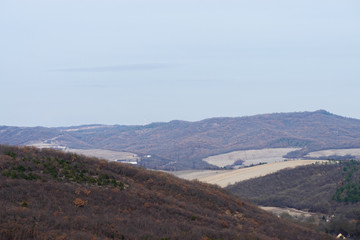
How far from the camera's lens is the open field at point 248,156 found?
515 ft

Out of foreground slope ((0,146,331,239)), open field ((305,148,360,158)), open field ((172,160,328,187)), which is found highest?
foreground slope ((0,146,331,239))

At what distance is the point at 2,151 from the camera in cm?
2948

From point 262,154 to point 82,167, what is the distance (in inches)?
5810

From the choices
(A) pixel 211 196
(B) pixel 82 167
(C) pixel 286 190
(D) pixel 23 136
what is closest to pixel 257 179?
(C) pixel 286 190

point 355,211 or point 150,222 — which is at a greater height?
point 150,222

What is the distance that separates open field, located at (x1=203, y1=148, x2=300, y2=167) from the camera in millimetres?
156988

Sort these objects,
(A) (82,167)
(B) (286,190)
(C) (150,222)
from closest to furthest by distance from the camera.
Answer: (C) (150,222)
(A) (82,167)
(B) (286,190)

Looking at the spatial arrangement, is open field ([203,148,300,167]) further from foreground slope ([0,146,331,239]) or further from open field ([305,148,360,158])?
foreground slope ([0,146,331,239])

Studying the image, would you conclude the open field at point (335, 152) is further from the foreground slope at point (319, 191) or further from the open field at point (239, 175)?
the foreground slope at point (319, 191)

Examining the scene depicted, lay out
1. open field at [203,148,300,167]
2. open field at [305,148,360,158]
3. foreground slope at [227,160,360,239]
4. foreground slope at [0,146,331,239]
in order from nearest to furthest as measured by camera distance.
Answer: foreground slope at [0,146,331,239]
foreground slope at [227,160,360,239]
open field at [305,148,360,158]
open field at [203,148,300,167]

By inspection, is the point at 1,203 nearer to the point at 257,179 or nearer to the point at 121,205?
the point at 121,205

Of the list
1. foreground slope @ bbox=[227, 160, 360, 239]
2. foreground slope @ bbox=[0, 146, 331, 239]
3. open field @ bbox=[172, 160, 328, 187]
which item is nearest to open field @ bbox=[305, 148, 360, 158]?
open field @ bbox=[172, 160, 328, 187]

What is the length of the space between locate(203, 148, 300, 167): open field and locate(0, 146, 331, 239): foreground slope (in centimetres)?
12283

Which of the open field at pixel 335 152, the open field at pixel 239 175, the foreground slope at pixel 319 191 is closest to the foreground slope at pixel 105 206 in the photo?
the foreground slope at pixel 319 191
